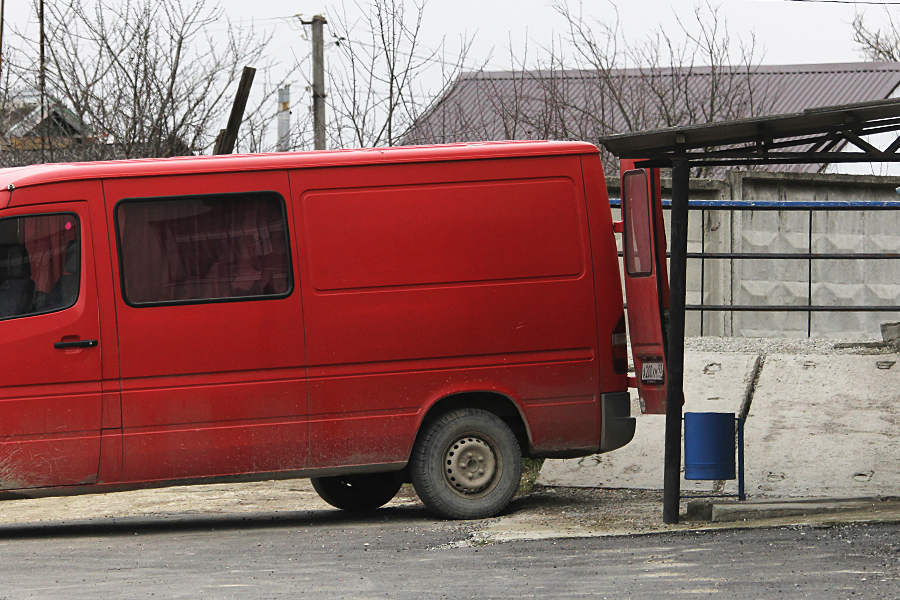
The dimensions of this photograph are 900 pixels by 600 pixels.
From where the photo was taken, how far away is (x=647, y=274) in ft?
31.1

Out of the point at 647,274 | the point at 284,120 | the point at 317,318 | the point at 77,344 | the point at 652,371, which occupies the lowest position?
the point at 652,371

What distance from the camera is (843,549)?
740 centimetres

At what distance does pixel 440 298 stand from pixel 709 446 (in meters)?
A: 2.08

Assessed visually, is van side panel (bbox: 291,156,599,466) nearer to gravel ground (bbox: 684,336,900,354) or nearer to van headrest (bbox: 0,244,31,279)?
van headrest (bbox: 0,244,31,279)

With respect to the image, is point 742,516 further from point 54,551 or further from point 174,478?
point 54,551

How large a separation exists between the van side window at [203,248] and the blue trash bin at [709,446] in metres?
2.85

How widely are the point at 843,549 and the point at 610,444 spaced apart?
241 centimetres

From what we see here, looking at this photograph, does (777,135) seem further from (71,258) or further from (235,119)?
(235,119)

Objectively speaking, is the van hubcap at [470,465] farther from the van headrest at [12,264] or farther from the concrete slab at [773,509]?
the van headrest at [12,264]

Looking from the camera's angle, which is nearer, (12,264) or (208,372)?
(12,264)

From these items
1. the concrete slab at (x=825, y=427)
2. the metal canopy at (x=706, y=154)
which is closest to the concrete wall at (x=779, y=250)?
the concrete slab at (x=825, y=427)

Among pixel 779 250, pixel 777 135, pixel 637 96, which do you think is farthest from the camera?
pixel 637 96

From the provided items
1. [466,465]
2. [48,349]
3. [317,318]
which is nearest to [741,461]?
[466,465]

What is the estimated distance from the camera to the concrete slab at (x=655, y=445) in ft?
37.6
